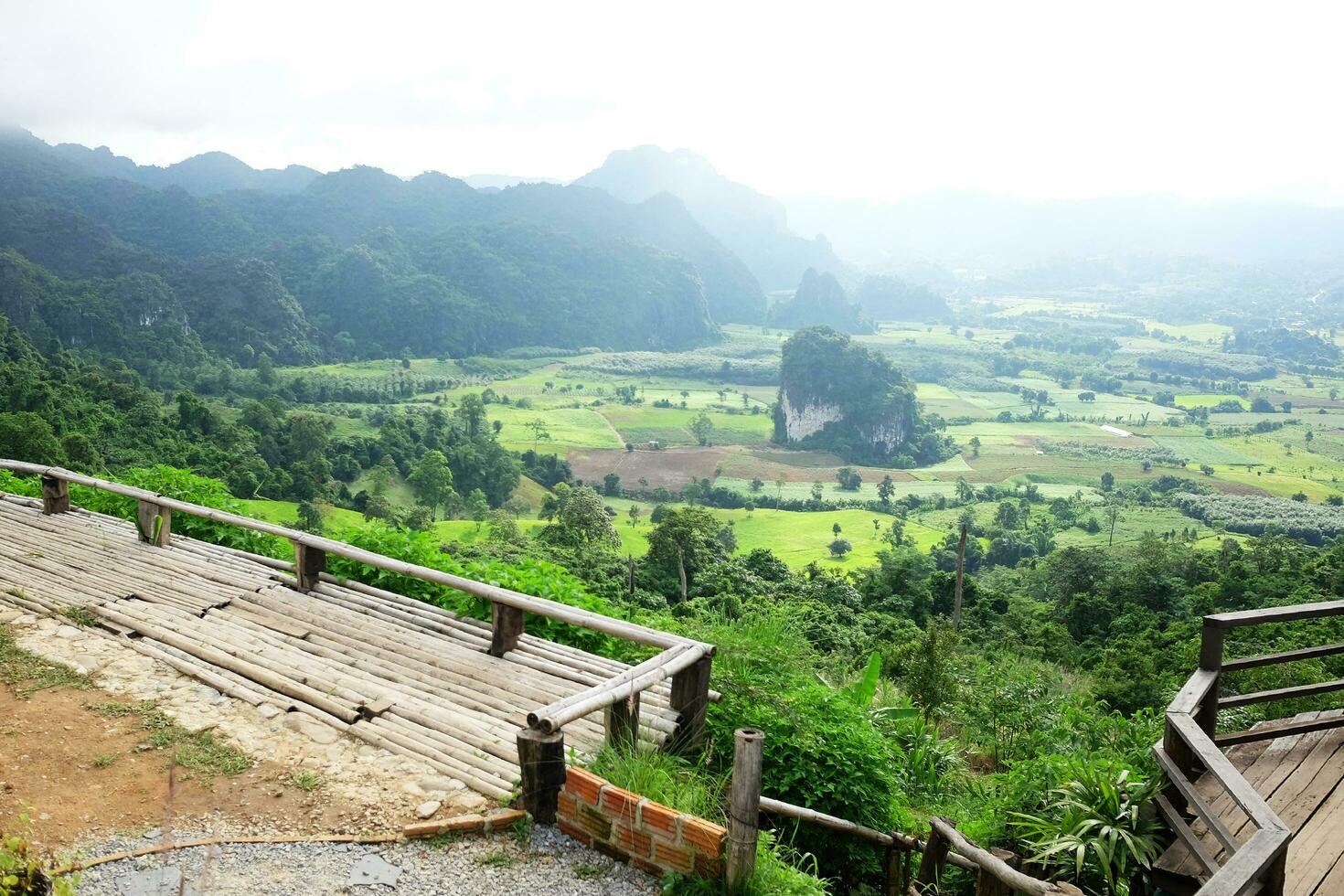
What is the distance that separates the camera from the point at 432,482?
4225 centimetres

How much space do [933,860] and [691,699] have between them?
50.9 inches

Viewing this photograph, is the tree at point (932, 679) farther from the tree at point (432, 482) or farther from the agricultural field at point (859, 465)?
the tree at point (432, 482)

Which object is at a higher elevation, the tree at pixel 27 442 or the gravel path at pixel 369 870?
the gravel path at pixel 369 870

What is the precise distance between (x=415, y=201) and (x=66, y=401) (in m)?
121

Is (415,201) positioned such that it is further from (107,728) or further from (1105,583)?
(107,728)

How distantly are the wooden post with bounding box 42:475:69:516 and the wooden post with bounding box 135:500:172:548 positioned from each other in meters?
1.16

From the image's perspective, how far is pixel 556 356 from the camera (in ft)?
380

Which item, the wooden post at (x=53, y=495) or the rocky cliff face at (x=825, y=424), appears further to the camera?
the rocky cliff face at (x=825, y=424)

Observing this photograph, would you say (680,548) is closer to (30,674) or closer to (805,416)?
(30,674)

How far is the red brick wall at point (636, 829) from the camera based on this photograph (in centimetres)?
298

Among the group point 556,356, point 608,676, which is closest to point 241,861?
point 608,676

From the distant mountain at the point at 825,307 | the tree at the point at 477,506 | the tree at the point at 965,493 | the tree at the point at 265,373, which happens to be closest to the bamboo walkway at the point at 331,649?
the tree at the point at 477,506

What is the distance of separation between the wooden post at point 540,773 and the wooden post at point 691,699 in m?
0.78

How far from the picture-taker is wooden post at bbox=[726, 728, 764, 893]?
9.27 feet
